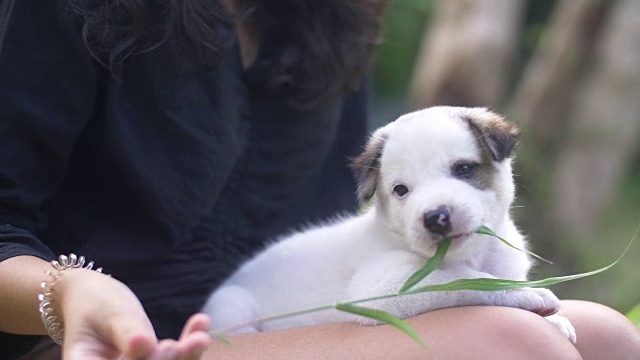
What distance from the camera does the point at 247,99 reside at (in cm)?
203

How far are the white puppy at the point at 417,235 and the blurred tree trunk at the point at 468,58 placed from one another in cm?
227

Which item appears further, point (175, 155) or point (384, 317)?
point (175, 155)

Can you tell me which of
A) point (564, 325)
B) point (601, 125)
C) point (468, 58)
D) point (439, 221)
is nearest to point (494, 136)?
point (439, 221)

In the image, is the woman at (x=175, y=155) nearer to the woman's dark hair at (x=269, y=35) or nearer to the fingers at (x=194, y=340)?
the woman's dark hair at (x=269, y=35)

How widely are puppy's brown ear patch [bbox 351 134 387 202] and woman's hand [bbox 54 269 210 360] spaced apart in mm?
506

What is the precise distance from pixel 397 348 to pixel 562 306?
0.43 m

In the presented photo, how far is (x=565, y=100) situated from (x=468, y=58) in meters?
0.45

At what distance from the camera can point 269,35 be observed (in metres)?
2.10

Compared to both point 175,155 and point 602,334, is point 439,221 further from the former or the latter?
point 175,155

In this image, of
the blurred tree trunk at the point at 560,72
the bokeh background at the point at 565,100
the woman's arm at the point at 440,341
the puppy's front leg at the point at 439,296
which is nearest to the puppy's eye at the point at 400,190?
the puppy's front leg at the point at 439,296

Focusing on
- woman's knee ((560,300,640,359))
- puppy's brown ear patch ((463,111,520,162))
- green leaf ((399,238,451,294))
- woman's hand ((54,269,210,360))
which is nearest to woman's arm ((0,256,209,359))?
woman's hand ((54,269,210,360))

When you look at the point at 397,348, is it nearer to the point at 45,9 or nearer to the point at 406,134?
the point at 406,134

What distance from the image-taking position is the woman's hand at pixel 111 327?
114cm

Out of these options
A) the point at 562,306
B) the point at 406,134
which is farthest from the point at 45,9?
the point at 562,306
